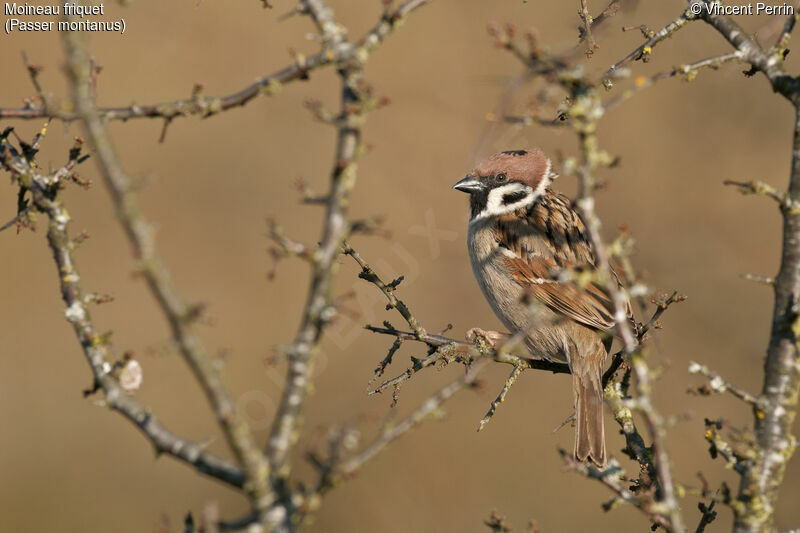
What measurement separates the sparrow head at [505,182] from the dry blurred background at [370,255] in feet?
4.52

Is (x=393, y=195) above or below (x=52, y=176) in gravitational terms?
above

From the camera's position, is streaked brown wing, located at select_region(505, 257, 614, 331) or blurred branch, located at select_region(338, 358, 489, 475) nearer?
blurred branch, located at select_region(338, 358, 489, 475)

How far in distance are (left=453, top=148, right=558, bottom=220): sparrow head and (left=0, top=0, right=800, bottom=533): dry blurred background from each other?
1.38 m

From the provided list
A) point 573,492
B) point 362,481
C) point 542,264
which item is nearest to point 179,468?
point 362,481

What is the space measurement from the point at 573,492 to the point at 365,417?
495 centimetres

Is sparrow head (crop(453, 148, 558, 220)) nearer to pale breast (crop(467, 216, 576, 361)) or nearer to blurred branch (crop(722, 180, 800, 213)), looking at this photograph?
pale breast (crop(467, 216, 576, 361))

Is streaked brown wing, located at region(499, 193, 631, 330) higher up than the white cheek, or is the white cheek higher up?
the white cheek

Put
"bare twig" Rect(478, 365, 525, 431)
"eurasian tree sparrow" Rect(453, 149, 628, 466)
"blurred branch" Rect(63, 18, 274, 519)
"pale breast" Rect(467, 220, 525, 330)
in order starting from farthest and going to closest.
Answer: "pale breast" Rect(467, 220, 525, 330) → "eurasian tree sparrow" Rect(453, 149, 628, 466) → "bare twig" Rect(478, 365, 525, 431) → "blurred branch" Rect(63, 18, 274, 519)

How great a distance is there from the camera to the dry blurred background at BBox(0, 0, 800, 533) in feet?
19.0

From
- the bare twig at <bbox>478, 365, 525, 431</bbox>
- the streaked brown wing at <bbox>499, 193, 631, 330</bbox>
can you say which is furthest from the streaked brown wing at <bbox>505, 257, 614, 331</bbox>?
the bare twig at <bbox>478, 365, 525, 431</bbox>

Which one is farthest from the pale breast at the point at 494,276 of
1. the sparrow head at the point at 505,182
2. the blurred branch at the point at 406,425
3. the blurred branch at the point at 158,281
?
the blurred branch at the point at 158,281

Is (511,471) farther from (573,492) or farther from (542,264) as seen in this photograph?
(542,264)

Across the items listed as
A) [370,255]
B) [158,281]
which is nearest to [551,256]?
[370,255]

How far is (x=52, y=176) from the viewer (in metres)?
2.02
